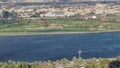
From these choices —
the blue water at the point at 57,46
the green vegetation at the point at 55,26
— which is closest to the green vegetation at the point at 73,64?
the blue water at the point at 57,46

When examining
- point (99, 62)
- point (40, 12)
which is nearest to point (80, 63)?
point (99, 62)

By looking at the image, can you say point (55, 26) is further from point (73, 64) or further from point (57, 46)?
point (73, 64)

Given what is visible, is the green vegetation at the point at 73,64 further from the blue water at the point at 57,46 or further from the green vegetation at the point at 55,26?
the green vegetation at the point at 55,26

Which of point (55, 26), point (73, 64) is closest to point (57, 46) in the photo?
point (55, 26)

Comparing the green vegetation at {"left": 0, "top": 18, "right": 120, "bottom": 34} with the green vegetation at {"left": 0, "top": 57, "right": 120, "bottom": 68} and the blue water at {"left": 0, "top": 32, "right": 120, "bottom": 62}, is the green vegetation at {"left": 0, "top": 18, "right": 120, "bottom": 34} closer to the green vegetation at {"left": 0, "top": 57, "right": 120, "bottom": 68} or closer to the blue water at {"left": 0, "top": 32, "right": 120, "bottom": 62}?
the blue water at {"left": 0, "top": 32, "right": 120, "bottom": 62}

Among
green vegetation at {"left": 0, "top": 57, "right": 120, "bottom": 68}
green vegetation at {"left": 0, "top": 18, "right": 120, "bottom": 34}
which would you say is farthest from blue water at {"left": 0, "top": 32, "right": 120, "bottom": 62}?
green vegetation at {"left": 0, "top": 57, "right": 120, "bottom": 68}

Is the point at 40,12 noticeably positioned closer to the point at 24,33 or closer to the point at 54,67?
the point at 24,33
